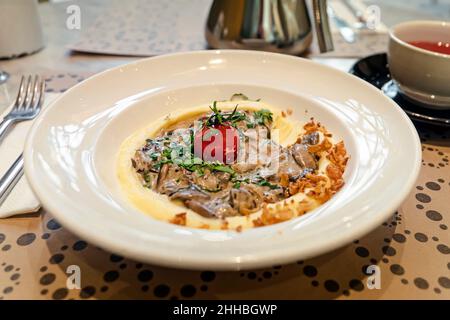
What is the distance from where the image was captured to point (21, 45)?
75.9 inches

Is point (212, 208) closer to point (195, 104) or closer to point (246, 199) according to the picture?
point (246, 199)

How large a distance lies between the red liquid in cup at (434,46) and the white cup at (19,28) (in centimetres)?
167

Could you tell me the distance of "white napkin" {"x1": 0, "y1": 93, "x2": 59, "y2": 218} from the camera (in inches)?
38.8

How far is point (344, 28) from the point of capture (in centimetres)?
219

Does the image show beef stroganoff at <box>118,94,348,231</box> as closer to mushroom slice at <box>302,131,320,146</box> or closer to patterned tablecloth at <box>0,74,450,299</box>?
mushroom slice at <box>302,131,320,146</box>

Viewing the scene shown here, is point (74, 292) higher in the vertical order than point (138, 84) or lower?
lower

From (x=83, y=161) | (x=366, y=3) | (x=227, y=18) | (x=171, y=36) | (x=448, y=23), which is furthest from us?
(x=366, y=3)

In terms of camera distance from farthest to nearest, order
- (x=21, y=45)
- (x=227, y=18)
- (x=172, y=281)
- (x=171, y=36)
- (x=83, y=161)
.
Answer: (x=171, y=36) < (x=21, y=45) < (x=227, y=18) < (x=83, y=161) < (x=172, y=281)

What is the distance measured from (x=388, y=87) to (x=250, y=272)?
1.03 m

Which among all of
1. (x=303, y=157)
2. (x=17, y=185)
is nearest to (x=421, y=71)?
(x=303, y=157)

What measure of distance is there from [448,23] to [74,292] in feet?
5.02

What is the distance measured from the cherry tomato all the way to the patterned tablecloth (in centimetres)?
35

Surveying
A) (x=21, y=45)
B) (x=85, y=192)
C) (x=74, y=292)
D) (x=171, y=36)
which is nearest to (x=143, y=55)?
(x=171, y=36)

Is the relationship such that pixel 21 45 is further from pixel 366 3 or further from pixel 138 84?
pixel 366 3
